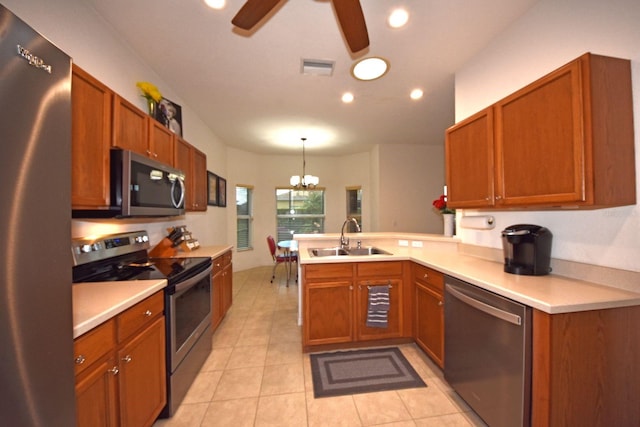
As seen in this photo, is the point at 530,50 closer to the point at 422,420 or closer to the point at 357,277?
the point at 357,277

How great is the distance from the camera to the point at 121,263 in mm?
1987

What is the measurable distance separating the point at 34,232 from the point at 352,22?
164 centimetres

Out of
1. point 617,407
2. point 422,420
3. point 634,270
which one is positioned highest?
point 634,270

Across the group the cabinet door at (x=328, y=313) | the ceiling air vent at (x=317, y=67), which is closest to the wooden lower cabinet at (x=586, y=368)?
the cabinet door at (x=328, y=313)

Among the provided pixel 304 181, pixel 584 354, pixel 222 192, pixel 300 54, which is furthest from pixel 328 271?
pixel 222 192

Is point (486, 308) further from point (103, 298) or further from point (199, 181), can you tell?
point (199, 181)

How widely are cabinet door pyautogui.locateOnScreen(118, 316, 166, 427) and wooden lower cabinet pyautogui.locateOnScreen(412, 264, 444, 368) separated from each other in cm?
196

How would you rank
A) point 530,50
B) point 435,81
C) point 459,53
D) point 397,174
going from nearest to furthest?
1. point 530,50
2. point 459,53
3. point 435,81
4. point 397,174

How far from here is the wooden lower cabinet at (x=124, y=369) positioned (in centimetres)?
100

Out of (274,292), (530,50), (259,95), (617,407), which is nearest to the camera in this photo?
(617,407)

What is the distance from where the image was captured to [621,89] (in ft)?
4.13

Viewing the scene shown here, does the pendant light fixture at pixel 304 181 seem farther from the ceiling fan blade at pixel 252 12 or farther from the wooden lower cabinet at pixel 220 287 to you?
the ceiling fan blade at pixel 252 12

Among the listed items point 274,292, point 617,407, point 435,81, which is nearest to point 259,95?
point 435,81

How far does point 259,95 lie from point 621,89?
3011 mm
